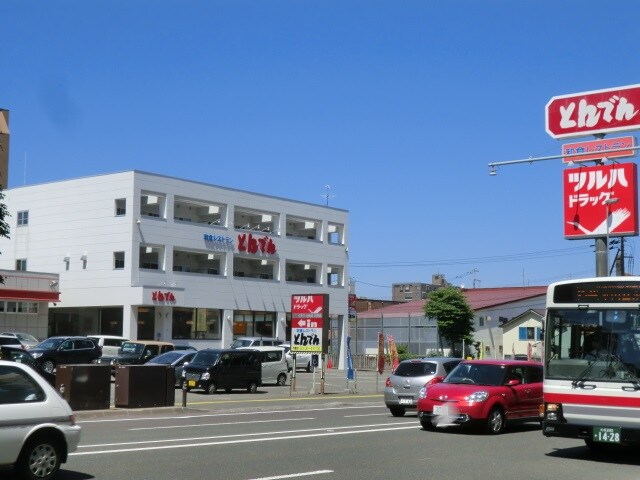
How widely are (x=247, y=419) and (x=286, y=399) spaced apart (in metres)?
9.01

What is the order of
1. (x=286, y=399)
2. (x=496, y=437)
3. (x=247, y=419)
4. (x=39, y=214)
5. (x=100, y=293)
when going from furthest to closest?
(x=39, y=214), (x=100, y=293), (x=286, y=399), (x=247, y=419), (x=496, y=437)

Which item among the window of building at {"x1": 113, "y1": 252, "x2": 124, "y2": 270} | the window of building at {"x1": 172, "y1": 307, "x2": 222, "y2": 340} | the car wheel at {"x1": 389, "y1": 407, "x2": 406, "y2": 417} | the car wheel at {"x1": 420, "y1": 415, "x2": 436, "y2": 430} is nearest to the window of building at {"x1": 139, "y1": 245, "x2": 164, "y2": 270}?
the window of building at {"x1": 113, "y1": 252, "x2": 124, "y2": 270}

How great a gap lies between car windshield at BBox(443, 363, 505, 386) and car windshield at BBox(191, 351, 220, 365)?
15270mm

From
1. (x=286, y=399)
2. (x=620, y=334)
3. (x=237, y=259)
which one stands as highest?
(x=237, y=259)

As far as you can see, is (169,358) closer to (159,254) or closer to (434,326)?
(159,254)

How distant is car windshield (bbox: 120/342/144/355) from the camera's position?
1607 inches

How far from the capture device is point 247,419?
73.3 ft

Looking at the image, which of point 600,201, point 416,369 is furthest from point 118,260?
point 416,369

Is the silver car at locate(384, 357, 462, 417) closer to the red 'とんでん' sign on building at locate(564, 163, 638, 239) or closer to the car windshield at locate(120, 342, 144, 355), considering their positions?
the red 'とんでん' sign on building at locate(564, 163, 638, 239)

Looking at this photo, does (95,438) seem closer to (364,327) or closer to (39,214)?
(39,214)

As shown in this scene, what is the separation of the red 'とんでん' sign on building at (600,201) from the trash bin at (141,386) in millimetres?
17953

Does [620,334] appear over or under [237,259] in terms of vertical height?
under

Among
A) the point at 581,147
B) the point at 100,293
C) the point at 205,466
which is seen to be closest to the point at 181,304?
the point at 100,293

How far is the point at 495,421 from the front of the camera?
1866 cm
